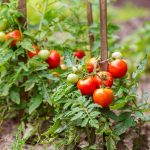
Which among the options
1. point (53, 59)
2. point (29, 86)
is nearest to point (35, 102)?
point (29, 86)

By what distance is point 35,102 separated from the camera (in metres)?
3.23

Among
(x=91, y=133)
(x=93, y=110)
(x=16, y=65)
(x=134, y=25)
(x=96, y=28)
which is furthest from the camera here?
(x=134, y=25)

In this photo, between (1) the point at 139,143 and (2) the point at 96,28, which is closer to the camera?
(1) the point at 139,143

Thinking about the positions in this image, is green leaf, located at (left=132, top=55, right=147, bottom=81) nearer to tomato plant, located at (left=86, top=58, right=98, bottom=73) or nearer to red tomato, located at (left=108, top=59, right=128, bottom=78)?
red tomato, located at (left=108, top=59, right=128, bottom=78)

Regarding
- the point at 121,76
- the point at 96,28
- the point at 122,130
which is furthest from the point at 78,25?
the point at 122,130

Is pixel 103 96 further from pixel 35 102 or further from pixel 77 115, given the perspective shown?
pixel 35 102

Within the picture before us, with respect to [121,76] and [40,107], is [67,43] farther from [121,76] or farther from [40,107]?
[121,76]

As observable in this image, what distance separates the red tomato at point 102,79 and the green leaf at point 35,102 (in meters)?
0.56

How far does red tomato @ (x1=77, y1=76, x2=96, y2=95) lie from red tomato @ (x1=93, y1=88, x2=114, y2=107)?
34 mm

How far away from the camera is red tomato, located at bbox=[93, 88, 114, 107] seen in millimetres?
2712

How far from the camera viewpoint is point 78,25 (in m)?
3.61

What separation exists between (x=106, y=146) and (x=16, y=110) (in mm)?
909

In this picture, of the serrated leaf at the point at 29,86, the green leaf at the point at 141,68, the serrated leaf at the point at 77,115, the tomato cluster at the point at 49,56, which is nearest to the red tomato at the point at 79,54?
the tomato cluster at the point at 49,56

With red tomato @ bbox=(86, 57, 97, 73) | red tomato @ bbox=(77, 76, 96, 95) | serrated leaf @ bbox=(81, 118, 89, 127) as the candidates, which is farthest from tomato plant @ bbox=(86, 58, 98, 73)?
serrated leaf @ bbox=(81, 118, 89, 127)
